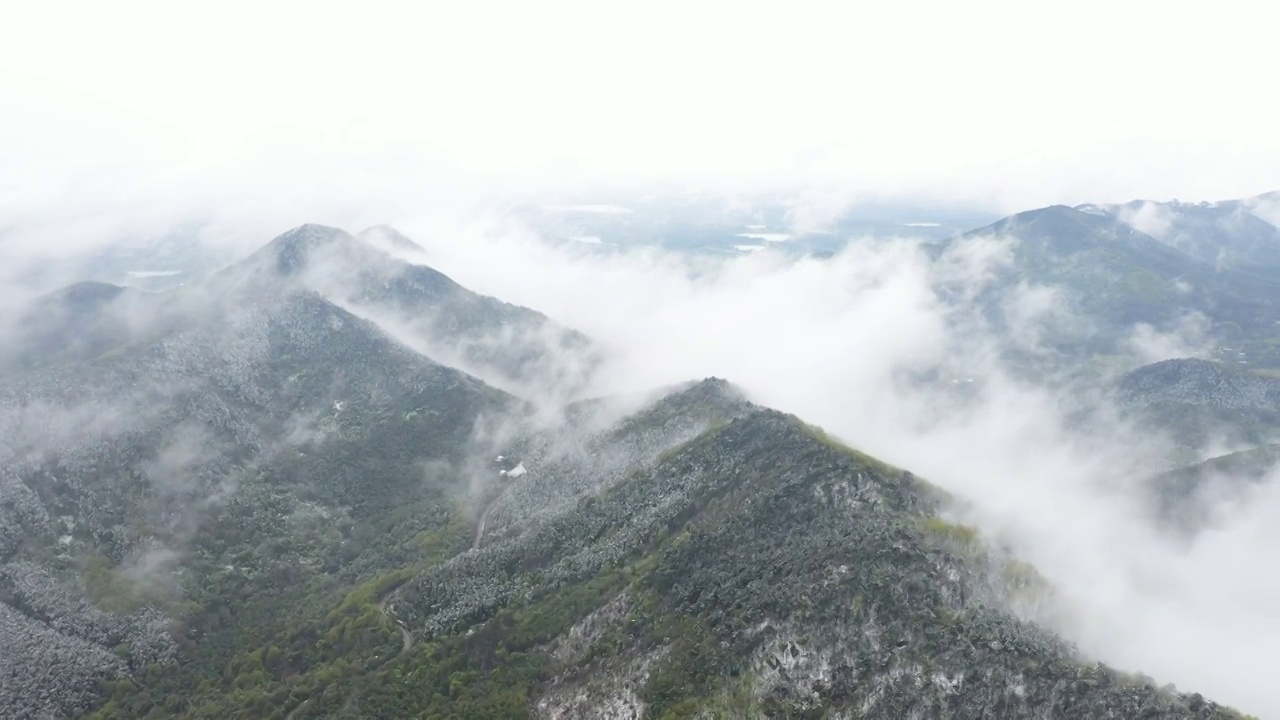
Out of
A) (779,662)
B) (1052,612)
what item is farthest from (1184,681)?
(779,662)

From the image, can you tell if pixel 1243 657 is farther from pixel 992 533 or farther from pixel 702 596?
pixel 702 596

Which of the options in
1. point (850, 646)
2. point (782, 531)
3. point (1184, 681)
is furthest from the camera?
point (782, 531)

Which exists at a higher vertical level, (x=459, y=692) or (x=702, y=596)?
(x=702, y=596)

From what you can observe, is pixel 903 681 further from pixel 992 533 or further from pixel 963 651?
pixel 992 533

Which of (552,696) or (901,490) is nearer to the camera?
(552,696)

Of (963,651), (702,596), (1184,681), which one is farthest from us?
(702,596)

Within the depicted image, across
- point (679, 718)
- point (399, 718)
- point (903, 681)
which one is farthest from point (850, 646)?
point (399, 718)

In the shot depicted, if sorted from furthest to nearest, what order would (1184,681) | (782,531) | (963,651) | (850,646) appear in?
(782,531)
(1184,681)
(850,646)
(963,651)

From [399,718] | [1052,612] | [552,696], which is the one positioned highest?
[1052,612]

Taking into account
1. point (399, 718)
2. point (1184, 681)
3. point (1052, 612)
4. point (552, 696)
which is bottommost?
point (399, 718)
